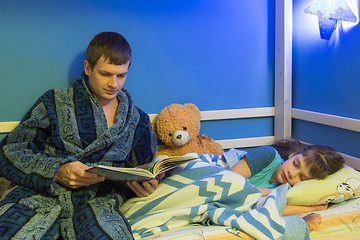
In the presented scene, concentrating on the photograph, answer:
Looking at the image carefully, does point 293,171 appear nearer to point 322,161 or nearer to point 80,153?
point 322,161

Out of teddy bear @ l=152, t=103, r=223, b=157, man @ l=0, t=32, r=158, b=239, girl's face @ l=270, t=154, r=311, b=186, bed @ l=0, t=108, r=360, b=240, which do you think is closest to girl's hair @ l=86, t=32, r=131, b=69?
man @ l=0, t=32, r=158, b=239

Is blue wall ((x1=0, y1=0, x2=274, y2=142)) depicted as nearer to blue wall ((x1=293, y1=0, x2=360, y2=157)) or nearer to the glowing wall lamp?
blue wall ((x1=293, y1=0, x2=360, y2=157))

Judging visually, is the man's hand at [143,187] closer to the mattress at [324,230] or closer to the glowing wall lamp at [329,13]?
the mattress at [324,230]

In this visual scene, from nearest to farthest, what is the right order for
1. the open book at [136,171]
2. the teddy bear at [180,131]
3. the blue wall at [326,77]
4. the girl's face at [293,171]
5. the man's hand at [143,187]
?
the open book at [136,171] < the man's hand at [143,187] < the girl's face at [293,171] < the blue wall at [326,77] < the teddy bear at [180,131]

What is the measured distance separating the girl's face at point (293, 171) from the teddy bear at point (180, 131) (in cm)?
39

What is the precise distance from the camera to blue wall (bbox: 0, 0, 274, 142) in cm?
152

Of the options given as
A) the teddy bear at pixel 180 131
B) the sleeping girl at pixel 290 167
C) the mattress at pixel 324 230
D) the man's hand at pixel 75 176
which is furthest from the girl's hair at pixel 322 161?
A: the man's hand at pixel 75 176

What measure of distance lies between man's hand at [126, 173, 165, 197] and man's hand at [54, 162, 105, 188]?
0.13m

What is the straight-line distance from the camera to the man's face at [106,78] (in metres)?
1.30

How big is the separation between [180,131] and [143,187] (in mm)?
424

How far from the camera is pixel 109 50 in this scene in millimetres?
1292

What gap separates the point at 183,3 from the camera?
5.56 feet

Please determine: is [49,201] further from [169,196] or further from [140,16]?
[140,16]

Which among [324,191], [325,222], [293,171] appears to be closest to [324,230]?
[325,222]
